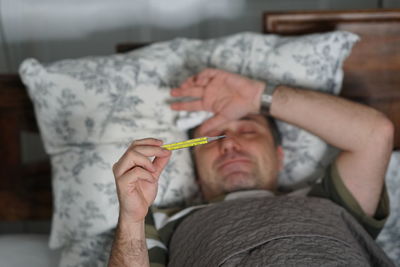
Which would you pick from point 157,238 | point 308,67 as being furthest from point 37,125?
point 308,67

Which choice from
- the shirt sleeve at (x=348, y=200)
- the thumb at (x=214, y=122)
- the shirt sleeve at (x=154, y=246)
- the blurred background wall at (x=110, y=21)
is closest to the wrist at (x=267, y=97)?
the thumb at (x=214, y=122)

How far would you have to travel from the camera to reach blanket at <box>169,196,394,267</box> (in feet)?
3.33

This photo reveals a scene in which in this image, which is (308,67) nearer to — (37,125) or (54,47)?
(37,125)

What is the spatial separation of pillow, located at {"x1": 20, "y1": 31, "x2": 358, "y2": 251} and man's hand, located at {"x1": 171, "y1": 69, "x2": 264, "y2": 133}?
7 cm

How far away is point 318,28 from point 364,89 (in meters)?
0.23

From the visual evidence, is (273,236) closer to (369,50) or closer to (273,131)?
(273,131)

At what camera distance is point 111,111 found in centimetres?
137

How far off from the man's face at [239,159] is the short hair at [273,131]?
2 cm

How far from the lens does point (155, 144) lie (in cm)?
94

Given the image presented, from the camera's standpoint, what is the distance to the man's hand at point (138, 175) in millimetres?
919

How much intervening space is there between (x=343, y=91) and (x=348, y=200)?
15.4 inches

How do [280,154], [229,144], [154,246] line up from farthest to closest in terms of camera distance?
[280,154] → [229,144] → [154,246]

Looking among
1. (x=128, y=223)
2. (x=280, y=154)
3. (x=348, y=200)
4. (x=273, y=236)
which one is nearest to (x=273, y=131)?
(x=280, y=154)

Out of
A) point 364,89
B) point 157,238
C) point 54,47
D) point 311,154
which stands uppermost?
point 54,47
